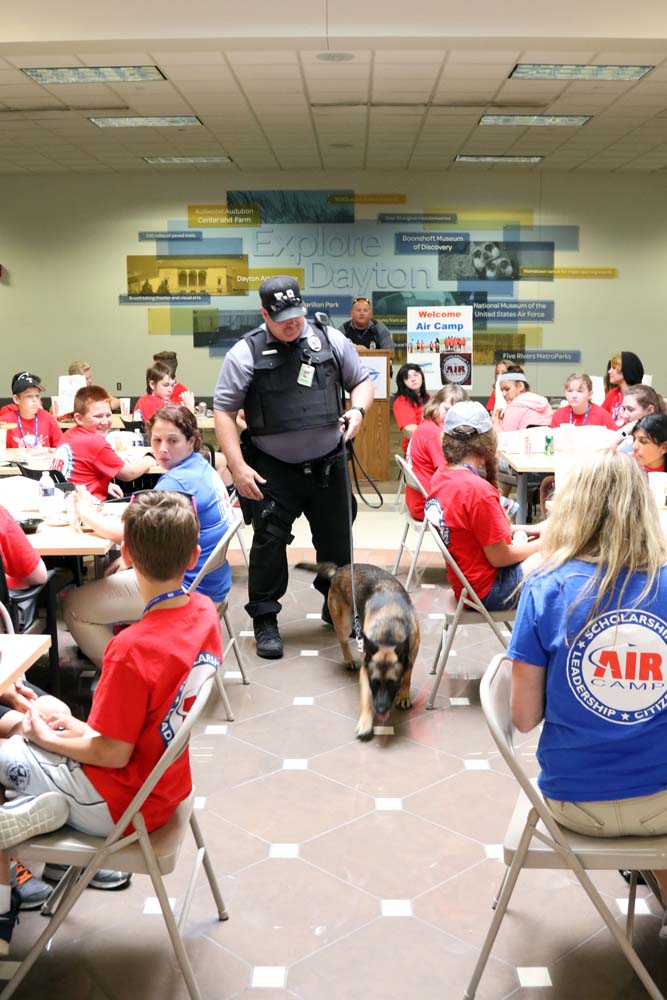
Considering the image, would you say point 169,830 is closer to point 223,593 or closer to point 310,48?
point 223,593

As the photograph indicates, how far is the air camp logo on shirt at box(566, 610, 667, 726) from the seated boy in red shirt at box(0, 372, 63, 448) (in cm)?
539

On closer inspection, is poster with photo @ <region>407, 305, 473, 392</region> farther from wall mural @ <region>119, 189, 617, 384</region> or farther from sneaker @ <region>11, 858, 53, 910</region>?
sneaker @ <region>11, 858, 53, 910</region>

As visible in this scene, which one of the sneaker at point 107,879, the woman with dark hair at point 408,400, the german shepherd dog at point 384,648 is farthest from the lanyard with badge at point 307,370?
the woman with dark hair at point 408,400

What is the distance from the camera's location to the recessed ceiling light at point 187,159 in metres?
10.7

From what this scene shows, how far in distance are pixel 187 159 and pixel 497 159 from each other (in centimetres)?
373

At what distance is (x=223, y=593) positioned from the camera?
3.75 meters

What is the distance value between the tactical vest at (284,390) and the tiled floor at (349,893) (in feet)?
4.46

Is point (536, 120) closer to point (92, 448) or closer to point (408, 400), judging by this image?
point (408, 400)

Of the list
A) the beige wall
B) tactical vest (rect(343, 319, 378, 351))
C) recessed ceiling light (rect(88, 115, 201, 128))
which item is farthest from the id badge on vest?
the beige wall

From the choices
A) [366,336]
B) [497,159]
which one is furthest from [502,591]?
[497,159]

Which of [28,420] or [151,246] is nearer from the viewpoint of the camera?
[28,420]

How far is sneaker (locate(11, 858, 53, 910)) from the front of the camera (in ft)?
7.67

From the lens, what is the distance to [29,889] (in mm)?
2375

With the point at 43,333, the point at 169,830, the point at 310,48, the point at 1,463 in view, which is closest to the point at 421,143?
the point at 310,48
